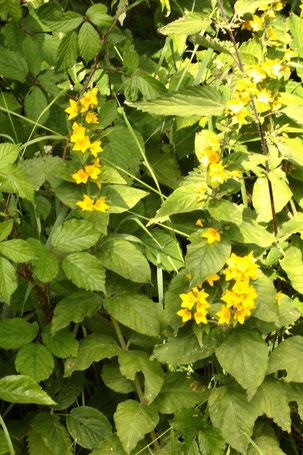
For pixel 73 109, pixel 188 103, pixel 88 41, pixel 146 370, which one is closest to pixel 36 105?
pixel 88 41

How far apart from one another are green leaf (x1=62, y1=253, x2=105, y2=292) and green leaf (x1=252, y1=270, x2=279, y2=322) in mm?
380

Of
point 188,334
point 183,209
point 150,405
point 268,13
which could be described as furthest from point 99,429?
point 268,13

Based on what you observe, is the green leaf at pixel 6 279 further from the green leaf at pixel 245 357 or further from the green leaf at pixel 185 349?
the green leaf at pixel 245 357

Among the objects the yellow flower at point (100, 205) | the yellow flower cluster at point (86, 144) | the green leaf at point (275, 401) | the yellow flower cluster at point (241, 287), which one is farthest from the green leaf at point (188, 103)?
the green leaf at point (275, 401)

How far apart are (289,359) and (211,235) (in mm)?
386

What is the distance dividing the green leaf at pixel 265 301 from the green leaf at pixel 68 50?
2.60 feet

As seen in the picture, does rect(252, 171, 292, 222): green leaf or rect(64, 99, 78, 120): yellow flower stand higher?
rect(64, 99, 78, 120): yellow flower

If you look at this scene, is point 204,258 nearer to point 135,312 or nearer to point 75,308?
point 135,312

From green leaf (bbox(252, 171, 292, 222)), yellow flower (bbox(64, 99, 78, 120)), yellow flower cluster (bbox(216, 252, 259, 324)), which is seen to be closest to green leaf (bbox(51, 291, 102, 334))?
yellow flower cluster (bbox(216, 252, 259, 324))

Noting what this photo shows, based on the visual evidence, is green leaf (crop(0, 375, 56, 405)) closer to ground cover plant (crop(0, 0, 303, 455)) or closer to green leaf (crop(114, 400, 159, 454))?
ground cover plant (crop(0, 0, 303, 455))

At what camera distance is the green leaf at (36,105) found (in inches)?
72.1

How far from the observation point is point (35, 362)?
1.49 metres

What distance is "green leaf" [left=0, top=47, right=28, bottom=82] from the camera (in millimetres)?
1838

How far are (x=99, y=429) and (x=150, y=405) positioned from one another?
0.49 feet
